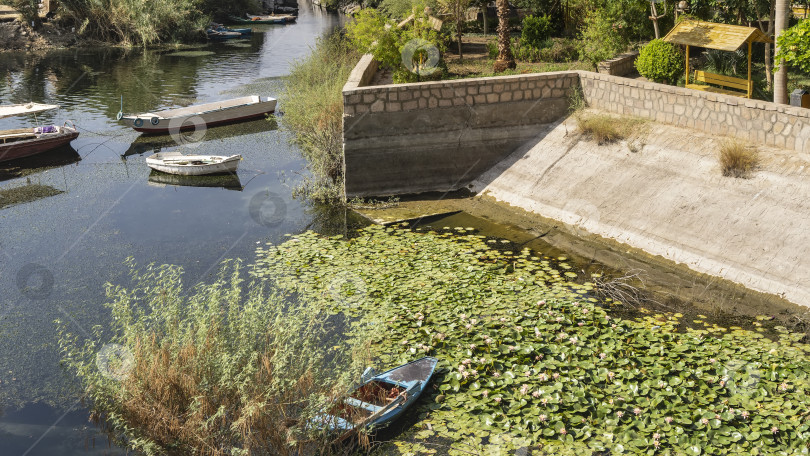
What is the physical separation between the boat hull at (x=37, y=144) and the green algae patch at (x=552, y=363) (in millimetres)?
11604

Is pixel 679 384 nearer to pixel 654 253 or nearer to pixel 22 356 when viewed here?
pixel 654 253

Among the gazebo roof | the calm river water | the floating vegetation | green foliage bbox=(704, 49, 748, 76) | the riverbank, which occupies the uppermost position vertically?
the riverbank

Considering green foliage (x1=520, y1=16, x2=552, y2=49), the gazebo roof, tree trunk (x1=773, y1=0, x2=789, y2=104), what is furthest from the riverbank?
tree trunk (x1=773, y1=0, x2=789, y2=104)

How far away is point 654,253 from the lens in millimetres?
13242

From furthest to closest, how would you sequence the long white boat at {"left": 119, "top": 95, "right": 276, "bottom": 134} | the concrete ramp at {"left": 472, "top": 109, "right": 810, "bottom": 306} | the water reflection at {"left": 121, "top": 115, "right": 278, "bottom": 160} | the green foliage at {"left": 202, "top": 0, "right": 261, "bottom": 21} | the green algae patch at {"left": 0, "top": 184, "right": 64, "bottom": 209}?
the green foliage at {"left": 202, "top": 0, "right": 261, "bottom": 21} → the long white boat at {"left": 119, "top": 95, "right": 276, "bottom": 134} → the water reflection at {"left": 121, "top": 115, "right": 278, "bottom": 160} → the green algae patch at {"left": 0, "top": 184, "right": 64, "bottom": 209} → the concrete ramp at {"left": 472, "top": 109, "right": 810, "bottom": 306}

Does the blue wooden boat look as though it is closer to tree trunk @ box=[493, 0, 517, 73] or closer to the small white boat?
the small white boat

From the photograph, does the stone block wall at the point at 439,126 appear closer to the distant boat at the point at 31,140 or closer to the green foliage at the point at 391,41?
the green foliage at the point at 391,41

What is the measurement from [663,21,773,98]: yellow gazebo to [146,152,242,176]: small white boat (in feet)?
36.1

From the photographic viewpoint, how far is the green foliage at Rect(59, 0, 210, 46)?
147 feet

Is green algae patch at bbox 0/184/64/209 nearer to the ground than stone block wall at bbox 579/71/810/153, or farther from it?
nearer to the ground

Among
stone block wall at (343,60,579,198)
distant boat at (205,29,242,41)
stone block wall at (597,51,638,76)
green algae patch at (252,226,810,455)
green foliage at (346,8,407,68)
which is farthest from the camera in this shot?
distant boat at (205,29,242,41)

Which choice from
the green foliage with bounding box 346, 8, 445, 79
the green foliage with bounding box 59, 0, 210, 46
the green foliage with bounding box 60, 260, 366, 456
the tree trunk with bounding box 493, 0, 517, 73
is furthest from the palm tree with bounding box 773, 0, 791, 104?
the green foliage with bounding box 59, 0, 210, 46

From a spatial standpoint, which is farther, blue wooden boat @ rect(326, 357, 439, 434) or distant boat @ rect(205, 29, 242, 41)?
distant boat @ rect(205, 29, 242, 41)

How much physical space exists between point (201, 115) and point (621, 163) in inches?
564
